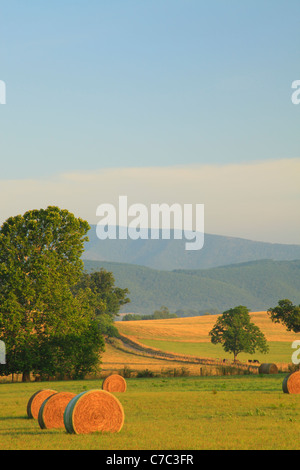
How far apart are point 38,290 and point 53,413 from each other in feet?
119

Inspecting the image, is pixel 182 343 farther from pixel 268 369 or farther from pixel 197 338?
pixel 268 369

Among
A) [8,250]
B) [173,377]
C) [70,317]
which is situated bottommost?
[173,377]

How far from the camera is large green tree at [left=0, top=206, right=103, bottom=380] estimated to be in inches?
2231

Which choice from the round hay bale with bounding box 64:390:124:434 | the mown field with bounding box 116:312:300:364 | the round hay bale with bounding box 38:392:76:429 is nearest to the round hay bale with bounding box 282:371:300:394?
the round hay bale with bounding box 38:392:76:429

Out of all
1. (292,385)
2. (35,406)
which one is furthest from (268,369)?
(35,406)

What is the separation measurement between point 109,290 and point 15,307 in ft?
245

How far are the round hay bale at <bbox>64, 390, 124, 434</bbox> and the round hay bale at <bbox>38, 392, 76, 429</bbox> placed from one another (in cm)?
248

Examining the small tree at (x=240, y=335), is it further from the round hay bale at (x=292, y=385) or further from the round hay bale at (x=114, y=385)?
the round hay bale at (x=292, y=385)

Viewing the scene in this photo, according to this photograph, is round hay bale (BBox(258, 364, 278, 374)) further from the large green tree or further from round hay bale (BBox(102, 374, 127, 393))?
round hay bale (BBox(102, 374, 127, 393))

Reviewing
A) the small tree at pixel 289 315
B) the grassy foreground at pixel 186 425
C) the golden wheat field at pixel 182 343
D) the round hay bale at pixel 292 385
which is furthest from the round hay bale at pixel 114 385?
the golden wheat field at pixel 182 343

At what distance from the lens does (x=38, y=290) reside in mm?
57781

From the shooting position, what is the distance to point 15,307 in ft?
185
